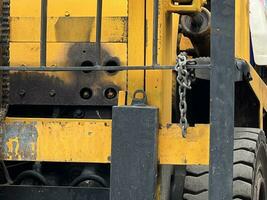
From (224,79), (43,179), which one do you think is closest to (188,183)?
(43,179)

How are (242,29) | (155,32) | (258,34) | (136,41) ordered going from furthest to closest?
(258,34) < (242,29) < (136,41) < (155,32)

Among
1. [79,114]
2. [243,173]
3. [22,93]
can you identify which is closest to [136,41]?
[79,114]

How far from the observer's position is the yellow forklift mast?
9.21 feet

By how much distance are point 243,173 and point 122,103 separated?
3.47 ft

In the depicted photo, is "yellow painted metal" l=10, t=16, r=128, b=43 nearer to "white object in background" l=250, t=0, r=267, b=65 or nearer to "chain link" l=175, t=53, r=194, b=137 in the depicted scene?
"chain link" l=175, t=53, r=194, b=137

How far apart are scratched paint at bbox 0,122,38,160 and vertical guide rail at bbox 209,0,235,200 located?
2.75ft

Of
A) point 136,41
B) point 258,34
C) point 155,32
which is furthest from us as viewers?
point 258,34

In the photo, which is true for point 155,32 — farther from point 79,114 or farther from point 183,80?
point 79,114

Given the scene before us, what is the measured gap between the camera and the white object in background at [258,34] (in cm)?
529

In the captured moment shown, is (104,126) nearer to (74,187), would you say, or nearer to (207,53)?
(74,187)

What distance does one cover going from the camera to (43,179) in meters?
3.46

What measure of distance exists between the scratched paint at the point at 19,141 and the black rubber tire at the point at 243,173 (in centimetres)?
104

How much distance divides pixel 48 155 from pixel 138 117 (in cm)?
48

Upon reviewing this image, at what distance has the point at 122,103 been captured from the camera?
308 centimetres
